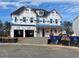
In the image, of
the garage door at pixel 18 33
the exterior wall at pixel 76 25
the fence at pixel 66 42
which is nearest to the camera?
the garage door at pixel 18 33

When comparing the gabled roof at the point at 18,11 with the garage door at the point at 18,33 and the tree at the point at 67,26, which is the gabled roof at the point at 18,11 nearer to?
the garage door at the point at 18,33

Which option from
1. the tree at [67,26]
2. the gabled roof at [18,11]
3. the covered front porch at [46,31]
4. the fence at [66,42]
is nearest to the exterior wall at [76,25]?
the tree at [67,26]

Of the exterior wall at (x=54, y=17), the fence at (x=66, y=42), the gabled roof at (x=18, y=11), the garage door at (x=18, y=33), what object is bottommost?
the fence at (x=66, y=42)

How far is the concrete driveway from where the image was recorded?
23.7ft

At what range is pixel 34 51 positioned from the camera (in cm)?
745

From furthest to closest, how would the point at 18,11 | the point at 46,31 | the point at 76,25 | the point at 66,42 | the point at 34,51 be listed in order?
the point at 66,42 → the point at 76,25 → the point at 46,31 → the point at 34,51 → the point at 18,11

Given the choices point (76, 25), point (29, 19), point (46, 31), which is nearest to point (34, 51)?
point (46, 31)

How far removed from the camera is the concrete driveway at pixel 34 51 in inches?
284

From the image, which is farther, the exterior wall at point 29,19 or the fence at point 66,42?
the fence at point 66,42

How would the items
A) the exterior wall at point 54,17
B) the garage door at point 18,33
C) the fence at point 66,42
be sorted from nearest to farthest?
the garage door at point 18,33 < the exterior wall at point 54,17 < the fence at point 66,42

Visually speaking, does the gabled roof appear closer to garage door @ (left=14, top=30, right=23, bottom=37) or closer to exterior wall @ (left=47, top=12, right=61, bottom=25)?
garage door @ (left=14, top=30, right=23, bottom=37)

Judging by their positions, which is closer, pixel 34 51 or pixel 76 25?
pixel 34 51

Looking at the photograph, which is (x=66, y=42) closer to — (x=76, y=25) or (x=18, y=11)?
(x=76, y=25)

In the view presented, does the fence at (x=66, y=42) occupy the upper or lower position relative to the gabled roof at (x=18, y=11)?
lower
